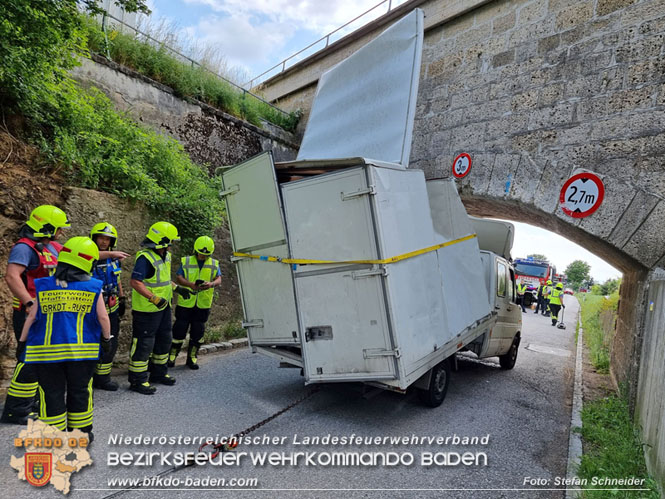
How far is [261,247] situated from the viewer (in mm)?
4527

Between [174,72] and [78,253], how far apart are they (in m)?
8.11

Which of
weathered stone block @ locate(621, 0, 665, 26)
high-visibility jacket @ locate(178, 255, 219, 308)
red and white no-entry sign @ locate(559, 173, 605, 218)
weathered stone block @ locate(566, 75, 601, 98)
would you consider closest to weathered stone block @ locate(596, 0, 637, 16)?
weathered stone block @ locate(621, 0, 665, 26)

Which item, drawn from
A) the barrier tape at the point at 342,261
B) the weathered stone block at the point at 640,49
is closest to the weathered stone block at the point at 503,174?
the weathered stone block at the point at 640,49

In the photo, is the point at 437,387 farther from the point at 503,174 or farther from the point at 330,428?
the point at 503,174

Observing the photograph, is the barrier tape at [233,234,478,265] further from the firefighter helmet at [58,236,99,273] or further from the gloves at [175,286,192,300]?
the firefighter helmet at [58,236,99,273]

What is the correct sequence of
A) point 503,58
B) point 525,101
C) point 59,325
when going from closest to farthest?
point 59,325 < point 525,101 < point 503,58

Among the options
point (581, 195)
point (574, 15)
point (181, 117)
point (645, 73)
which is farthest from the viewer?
point (181, 117)

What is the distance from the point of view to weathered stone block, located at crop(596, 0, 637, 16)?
5.96 m

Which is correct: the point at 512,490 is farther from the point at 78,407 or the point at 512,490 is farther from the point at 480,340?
the point at 78,407

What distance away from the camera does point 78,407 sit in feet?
9.81

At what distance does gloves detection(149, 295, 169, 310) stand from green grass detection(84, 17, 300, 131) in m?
5.43

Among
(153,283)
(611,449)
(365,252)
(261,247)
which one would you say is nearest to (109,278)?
(153,283)

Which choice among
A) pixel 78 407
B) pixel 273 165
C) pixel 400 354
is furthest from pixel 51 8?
pixel 400 354

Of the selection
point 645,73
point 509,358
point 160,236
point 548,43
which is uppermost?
point 548,43
